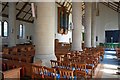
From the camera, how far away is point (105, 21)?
29547 millimetres

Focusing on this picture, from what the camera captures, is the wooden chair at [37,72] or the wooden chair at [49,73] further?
the wooden chair at [37,72]

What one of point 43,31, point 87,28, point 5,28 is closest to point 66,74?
point 43,31

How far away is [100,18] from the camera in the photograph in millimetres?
29844

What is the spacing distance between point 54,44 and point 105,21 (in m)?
19.3

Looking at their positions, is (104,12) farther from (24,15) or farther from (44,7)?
(44,7)

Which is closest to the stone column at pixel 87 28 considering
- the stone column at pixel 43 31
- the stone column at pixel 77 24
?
the stone column at pixel 77 24

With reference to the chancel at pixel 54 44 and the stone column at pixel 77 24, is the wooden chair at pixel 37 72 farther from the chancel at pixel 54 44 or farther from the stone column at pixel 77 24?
the stone column at pixel 77 24

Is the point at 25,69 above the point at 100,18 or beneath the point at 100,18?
beneath

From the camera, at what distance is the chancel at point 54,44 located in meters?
5.20

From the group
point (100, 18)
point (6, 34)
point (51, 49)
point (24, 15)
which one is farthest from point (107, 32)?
point (51, 49)

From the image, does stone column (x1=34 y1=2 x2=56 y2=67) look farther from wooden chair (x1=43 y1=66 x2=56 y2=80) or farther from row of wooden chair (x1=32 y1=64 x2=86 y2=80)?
wooden chair (x1=43 y1=66 x2=56 y2=80)

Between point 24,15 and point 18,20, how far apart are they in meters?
0.99

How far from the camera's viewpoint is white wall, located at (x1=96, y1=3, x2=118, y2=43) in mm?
29031

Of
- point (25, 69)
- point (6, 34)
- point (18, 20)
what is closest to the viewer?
point (25, 69)
